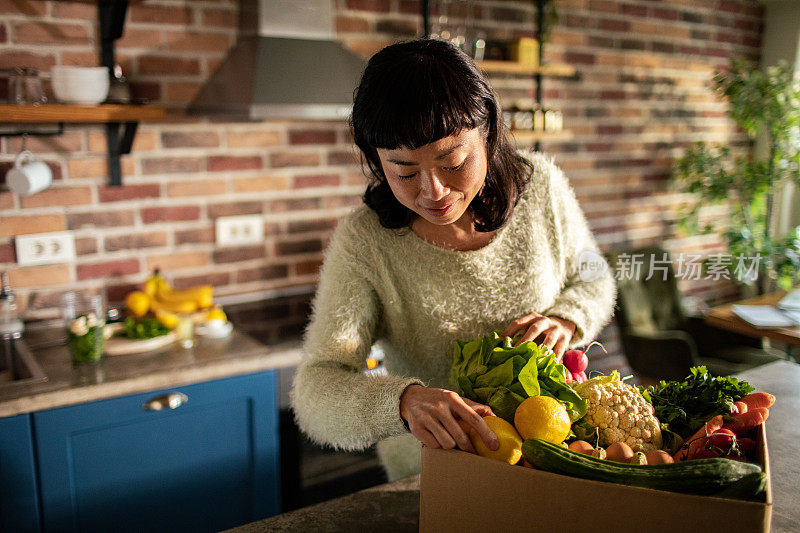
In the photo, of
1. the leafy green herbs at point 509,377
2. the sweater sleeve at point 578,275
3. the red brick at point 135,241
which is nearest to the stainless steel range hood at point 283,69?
the red brick at point 135,241

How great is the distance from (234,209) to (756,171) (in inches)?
114

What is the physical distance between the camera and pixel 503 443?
2.70 ft

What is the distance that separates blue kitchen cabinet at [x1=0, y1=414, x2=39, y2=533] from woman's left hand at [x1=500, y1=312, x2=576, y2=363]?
4.30 ft

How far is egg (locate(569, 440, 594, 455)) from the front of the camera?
831 mm

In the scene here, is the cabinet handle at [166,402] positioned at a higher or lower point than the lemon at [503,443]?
lower

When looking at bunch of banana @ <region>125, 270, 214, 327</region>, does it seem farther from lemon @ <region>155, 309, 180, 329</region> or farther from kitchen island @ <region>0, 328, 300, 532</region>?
kitchen island @ <region>0, 328, 300, 532</region>

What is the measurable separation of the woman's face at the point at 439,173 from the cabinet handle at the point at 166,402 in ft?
3.72

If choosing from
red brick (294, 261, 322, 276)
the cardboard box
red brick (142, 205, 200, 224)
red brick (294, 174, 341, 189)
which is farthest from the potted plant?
the cardboard box

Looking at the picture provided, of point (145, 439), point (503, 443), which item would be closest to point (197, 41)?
point (145, 439)

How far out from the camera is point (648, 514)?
2.31ft

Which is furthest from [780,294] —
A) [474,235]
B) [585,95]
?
[474,235]

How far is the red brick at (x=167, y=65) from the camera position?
7.41ft

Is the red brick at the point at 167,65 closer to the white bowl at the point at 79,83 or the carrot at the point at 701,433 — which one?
the white bowl at the point at 79,83

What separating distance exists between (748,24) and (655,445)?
13.7 feet
